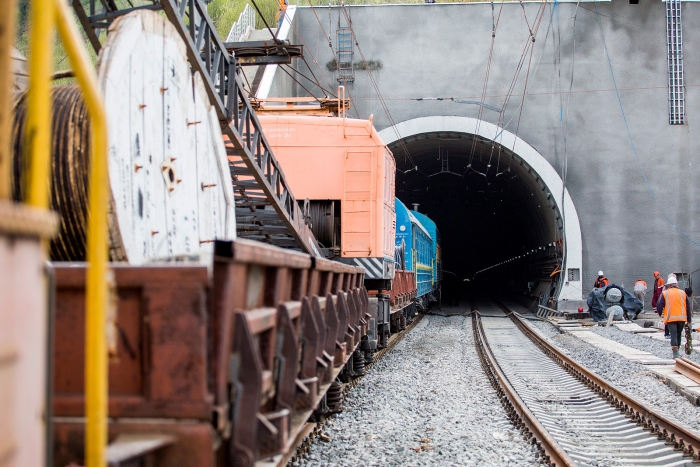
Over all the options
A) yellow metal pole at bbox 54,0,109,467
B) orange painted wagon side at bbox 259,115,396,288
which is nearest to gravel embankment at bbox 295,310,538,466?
→ orange painted wagon side at bbox 259,115,396,288

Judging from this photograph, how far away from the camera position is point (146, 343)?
259cm

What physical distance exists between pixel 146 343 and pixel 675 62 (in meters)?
27.4

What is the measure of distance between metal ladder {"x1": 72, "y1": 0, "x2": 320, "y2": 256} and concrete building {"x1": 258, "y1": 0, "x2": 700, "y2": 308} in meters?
15.8

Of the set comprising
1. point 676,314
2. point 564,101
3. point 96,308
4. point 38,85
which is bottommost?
point 676,314

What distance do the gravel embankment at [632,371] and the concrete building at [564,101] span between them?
7.22 m

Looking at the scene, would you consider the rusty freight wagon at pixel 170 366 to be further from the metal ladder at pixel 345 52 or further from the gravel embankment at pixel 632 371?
the metal ladder at pixel 345 52

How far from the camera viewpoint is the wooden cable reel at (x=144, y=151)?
4.14m

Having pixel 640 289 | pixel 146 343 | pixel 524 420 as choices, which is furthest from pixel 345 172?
pixel 640 289

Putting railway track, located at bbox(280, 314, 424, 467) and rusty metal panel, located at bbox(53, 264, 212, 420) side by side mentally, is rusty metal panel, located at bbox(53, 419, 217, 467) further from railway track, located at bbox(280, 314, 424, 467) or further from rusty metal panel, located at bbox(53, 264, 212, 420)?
railway track, located at bbox(280, 314, 424, 467)

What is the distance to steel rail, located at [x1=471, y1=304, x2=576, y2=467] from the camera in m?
6.20

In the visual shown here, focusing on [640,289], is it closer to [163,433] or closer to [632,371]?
[632,371]

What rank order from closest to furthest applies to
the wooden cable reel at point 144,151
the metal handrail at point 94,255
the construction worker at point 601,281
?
the metal handrail at point 94,255
the wooden cable reel at point 144,151
the construction worker at point 601,281

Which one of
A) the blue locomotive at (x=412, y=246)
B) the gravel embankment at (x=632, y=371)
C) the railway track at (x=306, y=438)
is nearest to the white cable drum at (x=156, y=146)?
the railway track at (x=306, y=438)

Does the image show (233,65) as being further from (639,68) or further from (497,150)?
(639,68)
